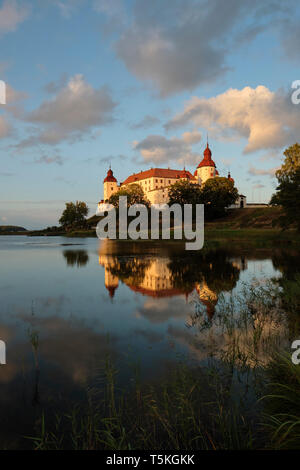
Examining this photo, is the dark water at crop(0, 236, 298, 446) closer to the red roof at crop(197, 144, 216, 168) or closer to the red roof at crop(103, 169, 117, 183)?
the red roof at crop(197, 144, 216, 168)

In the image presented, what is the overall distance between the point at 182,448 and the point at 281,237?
46933 millimetres

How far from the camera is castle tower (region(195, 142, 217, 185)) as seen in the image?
13525 centimetres

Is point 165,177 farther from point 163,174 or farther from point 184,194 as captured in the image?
point 184,194

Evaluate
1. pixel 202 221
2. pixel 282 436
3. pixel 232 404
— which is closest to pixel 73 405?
pixel 232 404

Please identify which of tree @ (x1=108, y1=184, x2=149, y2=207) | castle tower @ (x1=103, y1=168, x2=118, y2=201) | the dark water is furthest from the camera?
castle tower @ (x1=103, y1=168, x2=118, y2=201)

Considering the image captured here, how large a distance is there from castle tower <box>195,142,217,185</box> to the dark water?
122 m

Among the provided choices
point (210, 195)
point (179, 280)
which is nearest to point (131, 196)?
point (210, 195)

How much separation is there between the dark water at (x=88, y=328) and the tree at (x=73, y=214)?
123m

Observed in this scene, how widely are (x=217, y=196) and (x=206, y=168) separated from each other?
5148 centimetres

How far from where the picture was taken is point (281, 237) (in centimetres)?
4522

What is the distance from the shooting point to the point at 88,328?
→ 9.34m

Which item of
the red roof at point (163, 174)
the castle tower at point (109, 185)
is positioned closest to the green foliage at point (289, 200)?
the red roof at point (163, 174)

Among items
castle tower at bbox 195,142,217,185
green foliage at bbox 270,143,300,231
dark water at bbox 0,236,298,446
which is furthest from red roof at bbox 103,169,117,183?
dark water at bbox 0,236,298,446
